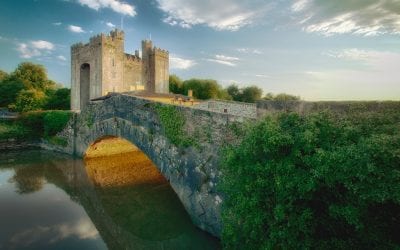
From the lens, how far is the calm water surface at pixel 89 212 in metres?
10.2

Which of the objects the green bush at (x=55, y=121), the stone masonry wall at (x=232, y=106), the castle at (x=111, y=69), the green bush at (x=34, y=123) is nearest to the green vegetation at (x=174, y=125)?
the stone masonry wall at (x=232, y=106)

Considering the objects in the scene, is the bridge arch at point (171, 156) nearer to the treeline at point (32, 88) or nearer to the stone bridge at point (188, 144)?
the stone bridge at point (188, 144)

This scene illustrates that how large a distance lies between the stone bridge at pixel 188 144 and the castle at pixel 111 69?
1048 inches

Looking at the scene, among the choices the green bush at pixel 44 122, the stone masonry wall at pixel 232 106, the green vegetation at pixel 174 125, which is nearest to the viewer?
the green vegetation at pixel 174 125

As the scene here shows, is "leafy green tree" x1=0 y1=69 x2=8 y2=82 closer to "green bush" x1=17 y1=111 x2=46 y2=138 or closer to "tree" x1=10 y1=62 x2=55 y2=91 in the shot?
"tree" x1=10 y1=62 x2=55 y2=91

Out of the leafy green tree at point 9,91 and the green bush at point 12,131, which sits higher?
the leafy green tree at point 9,91

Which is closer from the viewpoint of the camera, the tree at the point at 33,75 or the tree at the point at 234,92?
the tree at the point at 33,75

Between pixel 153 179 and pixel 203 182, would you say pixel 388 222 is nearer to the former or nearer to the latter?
pixel 203 182

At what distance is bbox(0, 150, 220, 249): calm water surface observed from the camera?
10188 millimetres

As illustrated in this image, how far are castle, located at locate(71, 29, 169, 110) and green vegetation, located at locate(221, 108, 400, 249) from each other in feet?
122

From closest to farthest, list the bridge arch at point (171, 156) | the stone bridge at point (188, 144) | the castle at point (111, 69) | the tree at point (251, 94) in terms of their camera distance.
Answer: the stone bridge at point (188, 144) → the bridge arch at point (171, 156) → the castle at point (111, 69) → the tree at point (251, 94)

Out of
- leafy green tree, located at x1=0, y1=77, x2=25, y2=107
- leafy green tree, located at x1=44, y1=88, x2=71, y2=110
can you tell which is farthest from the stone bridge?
leafy green tree, located at x1=0, y1=77, x2=25, y2=107

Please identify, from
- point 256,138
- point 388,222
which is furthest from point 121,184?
point 388,222

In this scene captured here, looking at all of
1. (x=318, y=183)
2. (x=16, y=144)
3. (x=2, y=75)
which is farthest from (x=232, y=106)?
(x=2, y=75)
